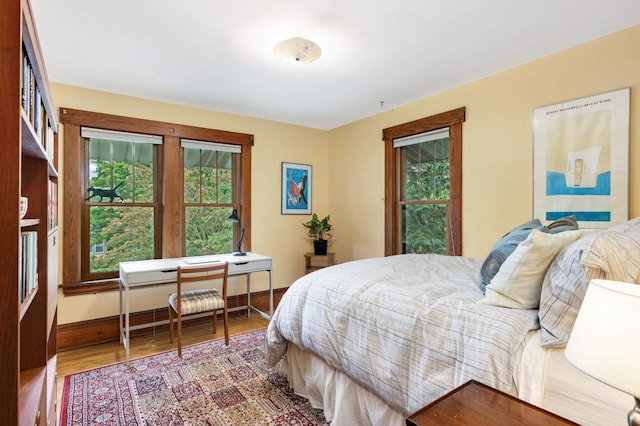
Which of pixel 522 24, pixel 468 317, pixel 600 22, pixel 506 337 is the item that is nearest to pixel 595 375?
pixel 506 337

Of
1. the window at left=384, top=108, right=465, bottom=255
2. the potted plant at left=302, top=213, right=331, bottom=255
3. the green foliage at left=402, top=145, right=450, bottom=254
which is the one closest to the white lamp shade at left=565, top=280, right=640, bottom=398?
the window at left=384, top=108, right=465, bottom=255

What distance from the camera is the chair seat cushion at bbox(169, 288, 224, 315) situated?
2.79 m

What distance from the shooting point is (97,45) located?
91.7 inches

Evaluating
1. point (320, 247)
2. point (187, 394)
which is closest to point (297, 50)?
point (187, 394)

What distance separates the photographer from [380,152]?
155 inches

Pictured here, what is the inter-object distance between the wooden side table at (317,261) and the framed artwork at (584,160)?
97.9 inches

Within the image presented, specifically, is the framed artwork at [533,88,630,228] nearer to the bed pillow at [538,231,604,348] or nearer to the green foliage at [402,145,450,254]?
the green foliage at [402,145,450,254]

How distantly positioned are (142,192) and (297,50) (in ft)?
7.57

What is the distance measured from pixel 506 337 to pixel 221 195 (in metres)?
3.41

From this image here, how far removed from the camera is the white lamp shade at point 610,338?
2.23 feet

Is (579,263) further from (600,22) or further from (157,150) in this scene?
(157,150)

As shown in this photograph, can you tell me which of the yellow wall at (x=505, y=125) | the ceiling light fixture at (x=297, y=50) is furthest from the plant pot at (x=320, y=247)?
the ceiling light fixture at (x=297, y=50)

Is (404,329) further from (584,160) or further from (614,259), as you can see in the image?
(584,160)

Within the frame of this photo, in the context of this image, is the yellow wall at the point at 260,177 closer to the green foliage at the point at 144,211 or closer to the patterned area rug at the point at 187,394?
the green foliage at the point at 144,211
